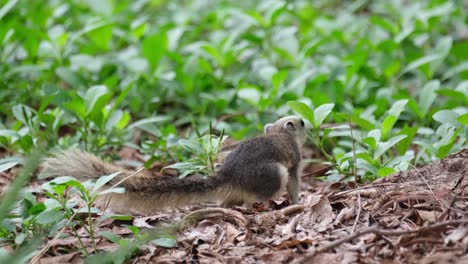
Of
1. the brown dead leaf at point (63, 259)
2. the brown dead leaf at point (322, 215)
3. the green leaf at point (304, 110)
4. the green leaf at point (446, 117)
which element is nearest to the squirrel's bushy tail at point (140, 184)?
the brown dead leaf at point (63, 259)

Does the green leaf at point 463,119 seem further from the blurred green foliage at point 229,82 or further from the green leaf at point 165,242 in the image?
the green leaf at point 165,242

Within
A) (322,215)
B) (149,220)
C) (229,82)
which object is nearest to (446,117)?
(322,215)

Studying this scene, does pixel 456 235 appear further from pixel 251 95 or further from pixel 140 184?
pixel 251 95

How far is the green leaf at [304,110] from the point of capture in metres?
6.08

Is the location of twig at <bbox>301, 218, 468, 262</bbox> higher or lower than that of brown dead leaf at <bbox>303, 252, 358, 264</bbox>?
higher

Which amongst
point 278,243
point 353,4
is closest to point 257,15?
point 353,4

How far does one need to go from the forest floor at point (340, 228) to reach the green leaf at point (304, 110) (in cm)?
68

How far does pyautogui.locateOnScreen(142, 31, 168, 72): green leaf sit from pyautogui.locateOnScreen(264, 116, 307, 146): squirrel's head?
8.13ft

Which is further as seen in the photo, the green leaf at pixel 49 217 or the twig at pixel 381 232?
the green leaf at pixel 49 217

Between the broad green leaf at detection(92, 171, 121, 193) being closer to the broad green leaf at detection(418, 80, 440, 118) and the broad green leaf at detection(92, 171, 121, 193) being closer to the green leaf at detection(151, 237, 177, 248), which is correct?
the green leaf at detection(151, 237, 177, 248)

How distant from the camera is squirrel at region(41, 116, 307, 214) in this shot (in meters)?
5.21

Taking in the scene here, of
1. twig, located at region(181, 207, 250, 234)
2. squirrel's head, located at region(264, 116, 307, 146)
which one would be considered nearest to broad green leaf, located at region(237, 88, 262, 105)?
squirrel's head, located at region(264, 116, 307, 146)

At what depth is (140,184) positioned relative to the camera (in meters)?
5.34

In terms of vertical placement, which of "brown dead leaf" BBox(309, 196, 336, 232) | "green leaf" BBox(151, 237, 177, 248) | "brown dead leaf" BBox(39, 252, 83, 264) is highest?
"green leaf" BBox(151, 237, 177, 248)
